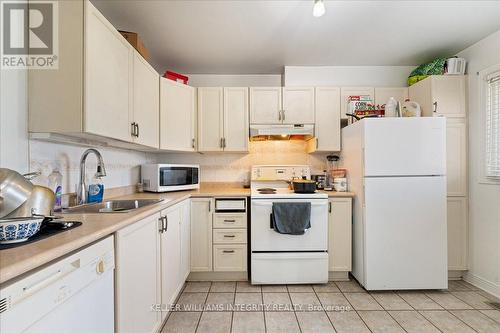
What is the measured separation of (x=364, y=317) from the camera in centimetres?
193

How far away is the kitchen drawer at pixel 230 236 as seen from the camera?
2.52 metres

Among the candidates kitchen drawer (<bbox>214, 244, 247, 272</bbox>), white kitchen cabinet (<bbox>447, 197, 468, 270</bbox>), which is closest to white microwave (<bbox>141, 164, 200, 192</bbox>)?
kitchen drawer (<bbox>214, 244, 247, 272</bbox>)

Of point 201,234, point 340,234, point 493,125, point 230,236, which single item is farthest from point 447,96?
point 201,234

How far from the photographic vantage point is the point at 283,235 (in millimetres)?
2420

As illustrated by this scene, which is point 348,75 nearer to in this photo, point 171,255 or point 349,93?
point 349,93

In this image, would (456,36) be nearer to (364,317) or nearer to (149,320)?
(364,317)

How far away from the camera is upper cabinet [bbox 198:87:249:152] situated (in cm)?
293

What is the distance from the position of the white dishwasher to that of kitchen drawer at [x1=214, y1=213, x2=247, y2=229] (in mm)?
1450

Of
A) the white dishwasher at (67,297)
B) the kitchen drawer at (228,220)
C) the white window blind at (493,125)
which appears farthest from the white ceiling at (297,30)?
the white dishwasher at (67,297)

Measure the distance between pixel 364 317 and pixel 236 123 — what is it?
7.54 feet

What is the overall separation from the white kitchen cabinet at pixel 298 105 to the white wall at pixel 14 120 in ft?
7.60

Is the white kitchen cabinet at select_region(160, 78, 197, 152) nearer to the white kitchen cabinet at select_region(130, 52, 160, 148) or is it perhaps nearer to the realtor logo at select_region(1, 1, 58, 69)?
the white kitchen cabinet at select_region(130, 52, 160, 148)

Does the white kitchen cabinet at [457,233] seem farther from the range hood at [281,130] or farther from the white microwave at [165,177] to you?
the white microwave at [165,177]

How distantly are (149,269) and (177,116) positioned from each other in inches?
67.4
